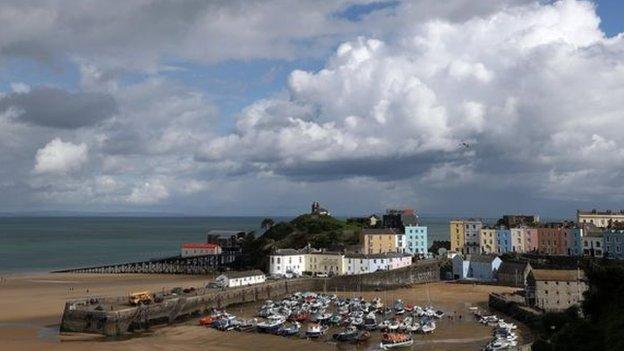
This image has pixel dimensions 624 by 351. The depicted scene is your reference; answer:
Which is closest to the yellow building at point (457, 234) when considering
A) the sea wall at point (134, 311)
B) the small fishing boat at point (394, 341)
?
the sea wall at point (134, 311)

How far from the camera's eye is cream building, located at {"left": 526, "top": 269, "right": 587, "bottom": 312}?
51.6 metres

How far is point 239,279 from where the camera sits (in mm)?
68625

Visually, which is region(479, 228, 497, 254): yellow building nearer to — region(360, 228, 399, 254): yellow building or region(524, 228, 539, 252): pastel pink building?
region(524, 228, 539, 252): pastel pink building

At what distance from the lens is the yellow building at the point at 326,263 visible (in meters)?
80.5

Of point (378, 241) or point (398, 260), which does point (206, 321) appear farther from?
point (378, 241)

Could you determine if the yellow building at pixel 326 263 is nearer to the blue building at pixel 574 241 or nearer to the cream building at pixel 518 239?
the cream building at pixel 518 239

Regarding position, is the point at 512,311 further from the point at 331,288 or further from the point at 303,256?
the point at 303,256

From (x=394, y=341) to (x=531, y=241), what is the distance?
203 ft

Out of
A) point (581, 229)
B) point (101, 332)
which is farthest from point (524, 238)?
point (101, 332)

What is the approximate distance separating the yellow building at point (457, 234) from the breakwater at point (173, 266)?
35323 mm

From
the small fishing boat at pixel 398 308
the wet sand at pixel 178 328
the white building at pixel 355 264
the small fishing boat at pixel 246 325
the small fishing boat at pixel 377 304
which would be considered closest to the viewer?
the wet sand at pixel 178 328

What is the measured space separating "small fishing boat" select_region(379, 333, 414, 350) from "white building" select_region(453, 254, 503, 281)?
3857cm

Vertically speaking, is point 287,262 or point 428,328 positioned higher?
point 287,262

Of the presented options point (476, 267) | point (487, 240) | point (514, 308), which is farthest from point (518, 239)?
point (514, 308)
